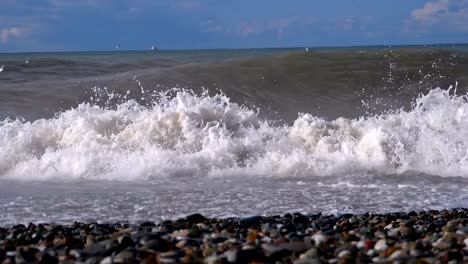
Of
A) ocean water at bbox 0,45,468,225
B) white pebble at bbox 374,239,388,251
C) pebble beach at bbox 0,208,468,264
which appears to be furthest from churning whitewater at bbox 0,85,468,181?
white pebble at bbox 374,239,388,251

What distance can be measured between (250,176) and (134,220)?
11.0ft

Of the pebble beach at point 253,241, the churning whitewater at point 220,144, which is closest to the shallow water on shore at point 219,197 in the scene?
the churning whitewater at point 220,144

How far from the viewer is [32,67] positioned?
76.4 ft

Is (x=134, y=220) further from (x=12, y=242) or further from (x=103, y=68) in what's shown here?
(x=103, y=68)

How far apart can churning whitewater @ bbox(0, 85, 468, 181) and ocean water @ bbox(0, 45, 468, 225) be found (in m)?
0.02

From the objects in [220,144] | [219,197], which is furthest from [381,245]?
[220,144]

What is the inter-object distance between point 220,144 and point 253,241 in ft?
20.1

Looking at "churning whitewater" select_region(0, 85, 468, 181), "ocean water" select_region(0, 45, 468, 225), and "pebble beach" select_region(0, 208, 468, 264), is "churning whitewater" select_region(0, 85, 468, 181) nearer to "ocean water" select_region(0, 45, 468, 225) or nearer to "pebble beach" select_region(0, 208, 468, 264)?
"ocean water" select_region(0, 45, 468, 225)

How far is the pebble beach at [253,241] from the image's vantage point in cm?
445

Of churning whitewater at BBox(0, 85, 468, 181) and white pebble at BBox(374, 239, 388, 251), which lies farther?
churning whitewater at BBox(0, 85, 468, 181)

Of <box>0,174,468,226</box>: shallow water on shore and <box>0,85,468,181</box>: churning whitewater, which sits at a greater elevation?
<box>0,85,468,181</box>: churning whitewater

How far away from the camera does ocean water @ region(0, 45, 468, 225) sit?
7.92m

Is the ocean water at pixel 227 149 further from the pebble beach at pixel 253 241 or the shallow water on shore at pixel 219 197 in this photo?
the pebble beach at pixel 253 241

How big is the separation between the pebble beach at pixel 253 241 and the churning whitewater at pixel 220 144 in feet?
12.1
